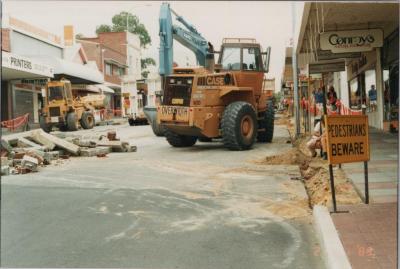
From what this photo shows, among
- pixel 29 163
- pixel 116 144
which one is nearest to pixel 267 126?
pixel 116 144

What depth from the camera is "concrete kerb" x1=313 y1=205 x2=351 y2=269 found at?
4.45m

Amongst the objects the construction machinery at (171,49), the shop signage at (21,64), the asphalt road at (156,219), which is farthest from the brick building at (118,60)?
the construction machinery at (171,49)

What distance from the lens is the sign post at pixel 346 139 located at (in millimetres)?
6057

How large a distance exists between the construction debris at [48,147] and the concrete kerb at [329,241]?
4565 mm

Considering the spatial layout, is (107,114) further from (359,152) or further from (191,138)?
(359,152)

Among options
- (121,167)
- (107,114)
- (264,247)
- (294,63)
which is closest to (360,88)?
(294,63)

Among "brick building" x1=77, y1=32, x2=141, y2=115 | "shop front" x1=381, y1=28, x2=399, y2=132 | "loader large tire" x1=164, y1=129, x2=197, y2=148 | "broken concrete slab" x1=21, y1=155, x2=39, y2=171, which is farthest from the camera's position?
"loader large tire" x1=164, y1=129, x2=197, y2=148

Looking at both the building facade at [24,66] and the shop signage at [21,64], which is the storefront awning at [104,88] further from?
the shop signage at [21,64]

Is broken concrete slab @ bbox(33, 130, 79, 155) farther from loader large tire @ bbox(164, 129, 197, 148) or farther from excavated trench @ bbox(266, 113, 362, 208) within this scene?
excavated trench @ bbox(266, 113, 362, 208)

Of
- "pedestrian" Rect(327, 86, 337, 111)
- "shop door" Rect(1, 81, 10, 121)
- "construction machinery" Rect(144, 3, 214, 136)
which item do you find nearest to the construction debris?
"construction machinery" Rect(144, 3, 214, 136)

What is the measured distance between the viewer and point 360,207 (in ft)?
21.2

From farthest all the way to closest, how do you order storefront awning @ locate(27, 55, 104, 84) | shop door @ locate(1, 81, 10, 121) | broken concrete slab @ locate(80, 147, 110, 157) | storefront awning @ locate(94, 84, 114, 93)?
broken concrete slab @ locate(80, 147, 110, 157) → storefront awning @ locate(94, 84, 114, 93) → storefront awning @ locate(27, 55, 104, 84) → shop door @ locate(1, 81, 10, 121)

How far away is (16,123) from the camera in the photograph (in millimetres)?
6598

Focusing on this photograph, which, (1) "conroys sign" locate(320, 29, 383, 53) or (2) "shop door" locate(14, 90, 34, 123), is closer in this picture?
(2) "shop door" locate(14, 90, 34, 123)
